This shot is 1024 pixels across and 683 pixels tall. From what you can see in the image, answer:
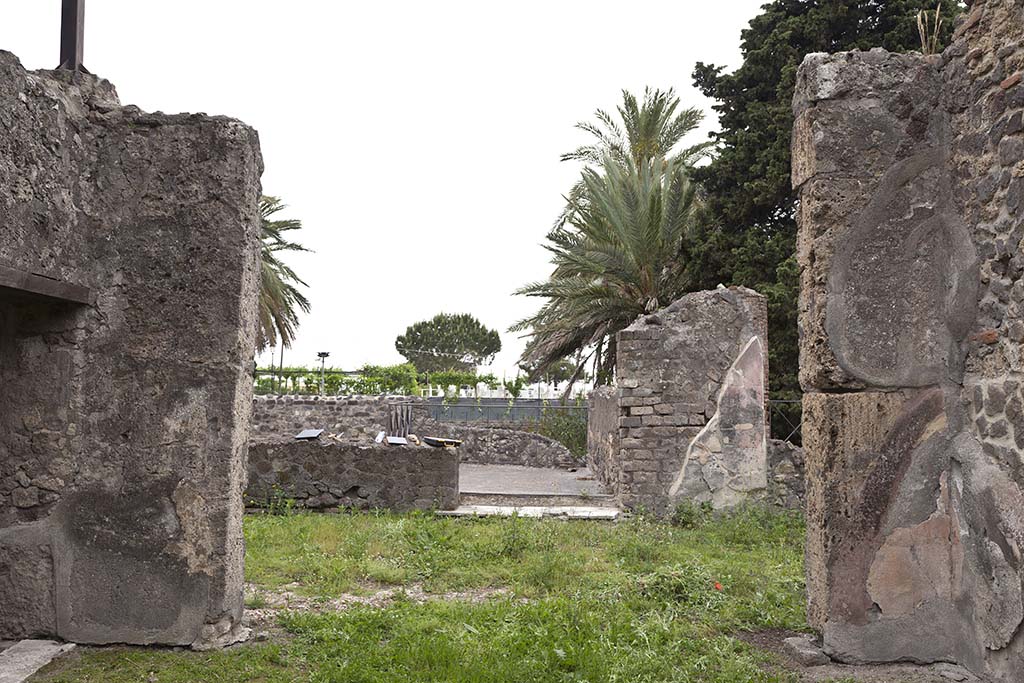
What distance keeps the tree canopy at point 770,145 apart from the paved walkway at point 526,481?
13.4 feet

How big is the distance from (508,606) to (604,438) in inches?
337

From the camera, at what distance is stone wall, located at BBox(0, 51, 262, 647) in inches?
180

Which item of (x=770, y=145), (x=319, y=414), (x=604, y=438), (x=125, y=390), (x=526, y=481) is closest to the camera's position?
(x=125, y=390)

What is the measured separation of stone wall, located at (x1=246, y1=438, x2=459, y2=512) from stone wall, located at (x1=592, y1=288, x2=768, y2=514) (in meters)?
2.50

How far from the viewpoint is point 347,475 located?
10172mm

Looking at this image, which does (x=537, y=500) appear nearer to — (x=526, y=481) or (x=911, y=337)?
(x=526, y=481)

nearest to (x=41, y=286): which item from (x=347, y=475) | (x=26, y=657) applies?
(x=26, y=657)

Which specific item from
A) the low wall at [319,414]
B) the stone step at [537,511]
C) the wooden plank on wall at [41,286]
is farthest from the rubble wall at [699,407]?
the low wall at [319,414]

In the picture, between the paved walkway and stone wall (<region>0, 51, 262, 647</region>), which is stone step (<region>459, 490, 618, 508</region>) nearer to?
the paved walkway

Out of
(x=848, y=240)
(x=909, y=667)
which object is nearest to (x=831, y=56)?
(x=848, y=240)

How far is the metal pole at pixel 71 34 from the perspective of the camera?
15.6 ft

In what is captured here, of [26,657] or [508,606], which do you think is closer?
[26,657]

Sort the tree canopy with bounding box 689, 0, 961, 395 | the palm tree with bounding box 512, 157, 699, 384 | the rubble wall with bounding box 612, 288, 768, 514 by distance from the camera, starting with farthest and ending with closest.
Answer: the palm tree with bounding box 512, 157, 699, 384 → the tree canopy with bounding box 689, 0, 961, 395 → the rubble wall with bounding box 612, 288, 768, 514

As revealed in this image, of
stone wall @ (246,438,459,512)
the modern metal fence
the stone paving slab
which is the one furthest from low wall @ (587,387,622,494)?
the stone paving slab
